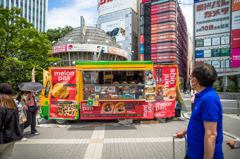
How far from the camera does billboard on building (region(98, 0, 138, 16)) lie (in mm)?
73125

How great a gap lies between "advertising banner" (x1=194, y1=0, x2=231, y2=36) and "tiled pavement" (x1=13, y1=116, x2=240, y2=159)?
43.1 metres

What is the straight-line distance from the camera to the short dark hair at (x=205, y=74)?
6.21 feet

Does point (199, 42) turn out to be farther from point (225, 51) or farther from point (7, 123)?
point (7, 123)

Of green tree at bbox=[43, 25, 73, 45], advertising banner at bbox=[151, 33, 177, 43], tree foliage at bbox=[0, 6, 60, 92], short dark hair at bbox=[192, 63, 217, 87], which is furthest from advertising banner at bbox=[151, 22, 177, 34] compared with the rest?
short dark hair at bbox=[192, 63, 217, 87]

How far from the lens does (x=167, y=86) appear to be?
8.44 metres

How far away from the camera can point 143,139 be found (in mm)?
5766

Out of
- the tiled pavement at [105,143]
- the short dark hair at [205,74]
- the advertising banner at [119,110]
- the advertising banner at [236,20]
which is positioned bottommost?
the tiled pavement at [105,143]

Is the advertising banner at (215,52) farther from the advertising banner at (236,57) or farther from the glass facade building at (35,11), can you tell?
the glass facade building at (35,11)

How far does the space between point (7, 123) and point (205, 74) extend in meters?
3.31

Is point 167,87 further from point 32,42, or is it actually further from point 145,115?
point 32,42

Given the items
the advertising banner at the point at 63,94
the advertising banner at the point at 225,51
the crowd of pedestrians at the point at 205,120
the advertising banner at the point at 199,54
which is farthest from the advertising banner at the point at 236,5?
the crowd of pedestrians at the point at 205,120

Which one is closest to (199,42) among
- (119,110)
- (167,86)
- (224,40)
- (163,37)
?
(224,40)

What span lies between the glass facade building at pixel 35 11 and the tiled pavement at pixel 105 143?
61.5 metres

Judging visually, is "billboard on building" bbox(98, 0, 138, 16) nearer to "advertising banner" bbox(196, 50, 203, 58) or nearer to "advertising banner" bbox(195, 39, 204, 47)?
"advertising banner" bbox(195, 39, 204, 47)
